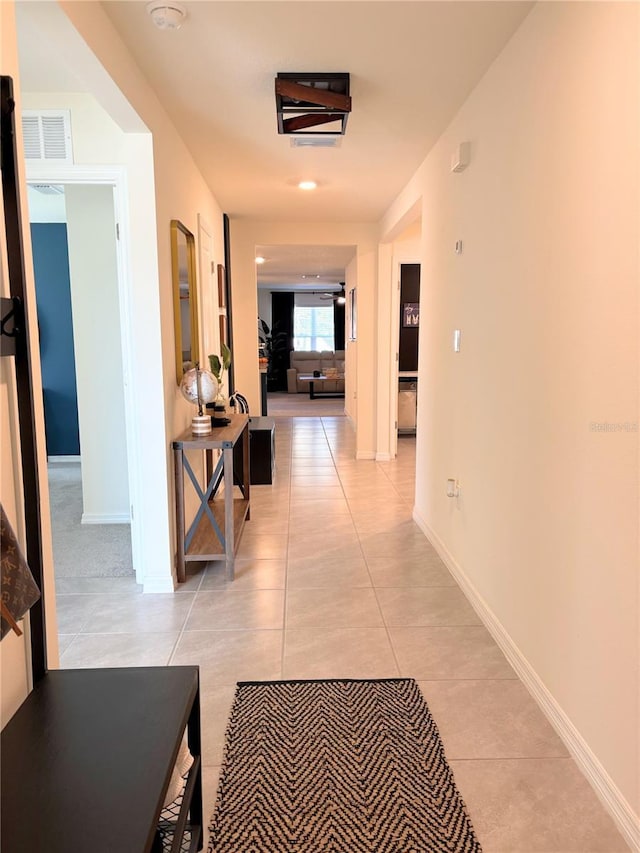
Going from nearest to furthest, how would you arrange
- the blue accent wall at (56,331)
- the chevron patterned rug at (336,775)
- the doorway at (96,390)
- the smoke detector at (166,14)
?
the chevron patterned rug at (336,775), the smoke detector at (166,14), the doorway at (96,390), the blue accent wall at (56,331)

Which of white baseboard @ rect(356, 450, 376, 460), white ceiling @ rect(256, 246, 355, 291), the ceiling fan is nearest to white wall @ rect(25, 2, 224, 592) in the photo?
white baseboard @ rect(356, 450, 376, 460)

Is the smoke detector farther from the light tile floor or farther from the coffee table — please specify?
the coffee table

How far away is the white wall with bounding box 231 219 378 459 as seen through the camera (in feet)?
19.4

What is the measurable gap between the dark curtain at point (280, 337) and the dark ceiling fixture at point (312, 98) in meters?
10.9

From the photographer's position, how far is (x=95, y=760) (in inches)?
39.2

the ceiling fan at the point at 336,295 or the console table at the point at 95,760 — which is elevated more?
the ceiling fan at the point at 336,295

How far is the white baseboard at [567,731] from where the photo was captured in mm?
1462

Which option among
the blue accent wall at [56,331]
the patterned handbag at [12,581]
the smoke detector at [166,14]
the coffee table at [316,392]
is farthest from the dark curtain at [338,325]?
the patterned handbag at [12,581]

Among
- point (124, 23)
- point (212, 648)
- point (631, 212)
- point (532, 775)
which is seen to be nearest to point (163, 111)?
point (124, 23)

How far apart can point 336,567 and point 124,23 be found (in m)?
2.63

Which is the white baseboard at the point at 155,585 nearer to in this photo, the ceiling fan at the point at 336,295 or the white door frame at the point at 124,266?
the white door frame at the point at 124,266

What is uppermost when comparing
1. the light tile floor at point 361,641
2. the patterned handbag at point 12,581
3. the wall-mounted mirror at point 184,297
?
the wall-mounted mirror at point 184,297

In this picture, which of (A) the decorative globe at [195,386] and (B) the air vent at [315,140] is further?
(A) the decorative globe at [195,386]

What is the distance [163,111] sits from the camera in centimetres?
283
